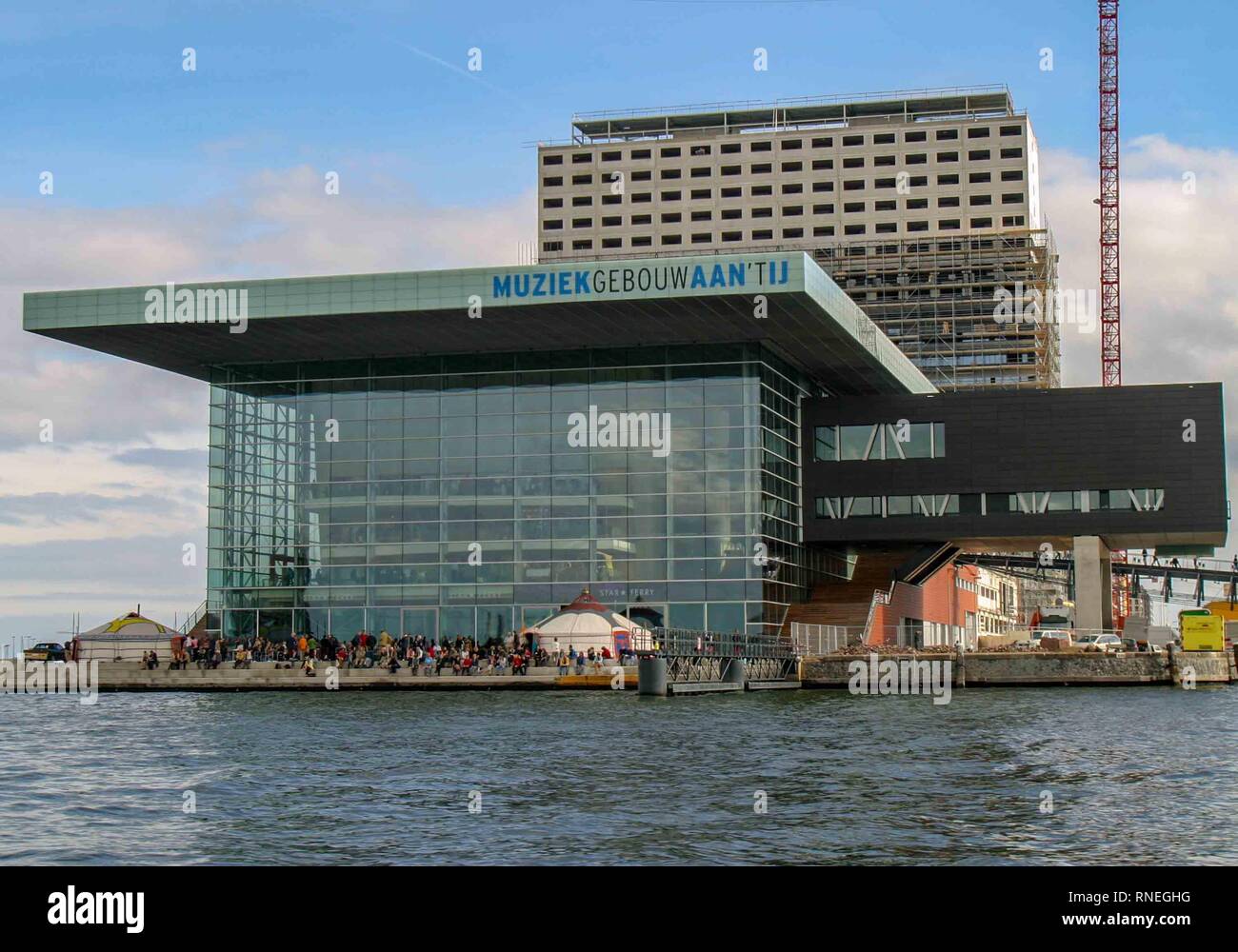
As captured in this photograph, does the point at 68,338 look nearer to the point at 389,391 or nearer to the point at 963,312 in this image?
the point at 389,391

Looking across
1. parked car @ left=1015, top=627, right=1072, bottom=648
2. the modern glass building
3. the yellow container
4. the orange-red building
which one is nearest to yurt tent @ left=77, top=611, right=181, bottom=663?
the modern glass building

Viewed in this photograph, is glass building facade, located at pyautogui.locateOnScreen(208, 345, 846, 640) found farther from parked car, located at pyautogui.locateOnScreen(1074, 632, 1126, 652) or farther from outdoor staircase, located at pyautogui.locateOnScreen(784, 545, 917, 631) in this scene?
parked car, located at pyautogui.locateOnScreen(1074, 632, 1126, 652)

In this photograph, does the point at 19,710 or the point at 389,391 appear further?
the point at 389,391

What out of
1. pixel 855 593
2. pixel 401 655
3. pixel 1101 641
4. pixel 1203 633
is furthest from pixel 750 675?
pixel 1101 641

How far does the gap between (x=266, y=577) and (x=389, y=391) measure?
33.6 ft

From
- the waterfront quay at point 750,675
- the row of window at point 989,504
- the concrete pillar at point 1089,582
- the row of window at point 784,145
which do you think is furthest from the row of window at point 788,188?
the waterfront quay at point 750,675

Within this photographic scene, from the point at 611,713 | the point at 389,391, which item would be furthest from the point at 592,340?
the point at 611,713

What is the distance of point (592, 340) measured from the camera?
68.6 meters

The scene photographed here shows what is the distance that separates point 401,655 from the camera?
62.7m

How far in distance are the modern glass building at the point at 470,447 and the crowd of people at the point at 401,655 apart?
3.63 metres

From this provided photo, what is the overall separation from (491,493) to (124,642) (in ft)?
55.6

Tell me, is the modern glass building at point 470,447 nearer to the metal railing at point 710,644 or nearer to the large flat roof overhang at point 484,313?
the large flat roof overhang at point 484,313

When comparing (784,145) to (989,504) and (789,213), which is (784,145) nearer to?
(789,213)
